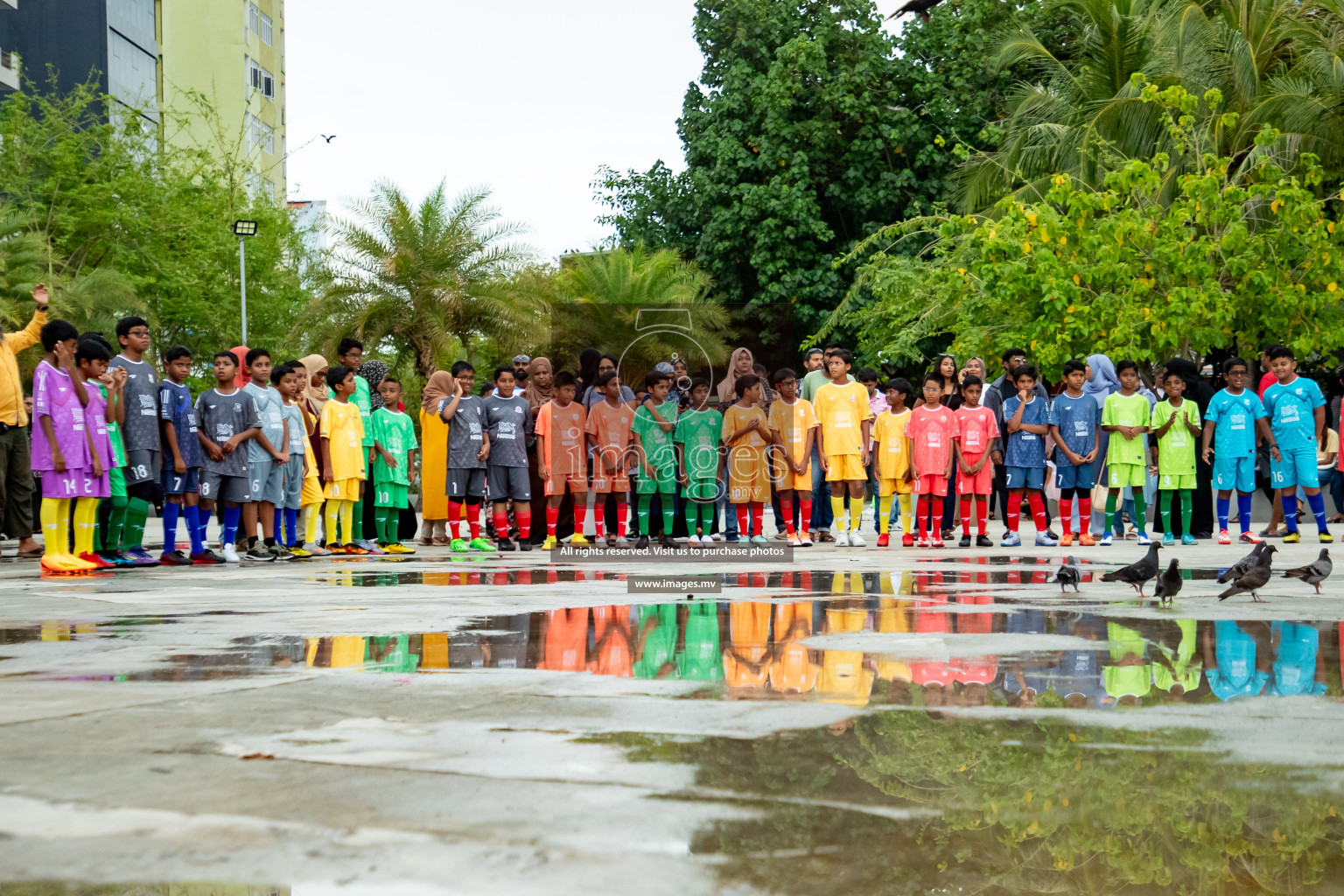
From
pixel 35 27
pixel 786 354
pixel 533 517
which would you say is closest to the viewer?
pixel 533 517

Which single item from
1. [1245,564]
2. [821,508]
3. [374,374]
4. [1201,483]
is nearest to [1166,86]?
[1201,483]

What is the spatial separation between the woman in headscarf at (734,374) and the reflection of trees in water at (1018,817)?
31.5 ft

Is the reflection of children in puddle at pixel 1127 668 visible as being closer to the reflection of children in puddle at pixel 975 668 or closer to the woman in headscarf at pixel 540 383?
the reflection of children in puddle at pixel 975 668

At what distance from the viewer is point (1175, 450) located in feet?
41.0

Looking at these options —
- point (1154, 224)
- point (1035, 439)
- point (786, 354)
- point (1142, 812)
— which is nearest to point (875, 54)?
point (786, 354)

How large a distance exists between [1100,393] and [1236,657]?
920 cm

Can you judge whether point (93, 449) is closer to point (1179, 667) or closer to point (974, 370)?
point (1179, 667)

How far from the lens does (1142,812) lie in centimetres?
294

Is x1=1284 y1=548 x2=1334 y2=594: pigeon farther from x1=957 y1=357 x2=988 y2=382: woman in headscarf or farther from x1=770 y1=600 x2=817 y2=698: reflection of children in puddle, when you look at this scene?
x1=957 y1=357 x2=988 y2=382: woman in headscarf

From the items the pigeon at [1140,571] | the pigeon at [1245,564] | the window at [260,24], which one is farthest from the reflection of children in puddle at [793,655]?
the window at [260,24]

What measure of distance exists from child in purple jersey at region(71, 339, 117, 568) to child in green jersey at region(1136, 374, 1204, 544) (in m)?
9.66

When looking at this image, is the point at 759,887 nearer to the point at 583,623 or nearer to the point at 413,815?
the point at 413,815

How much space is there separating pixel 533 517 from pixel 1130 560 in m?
6.19

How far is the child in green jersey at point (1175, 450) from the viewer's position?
12.5 meters
